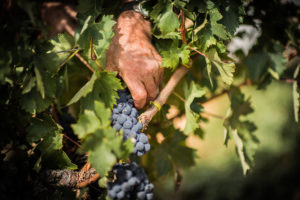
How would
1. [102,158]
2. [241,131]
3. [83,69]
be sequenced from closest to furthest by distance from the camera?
[102,158]
[83,69]
[241,131]

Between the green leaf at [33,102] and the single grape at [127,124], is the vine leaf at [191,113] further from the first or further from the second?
the green leaf at [33,102]

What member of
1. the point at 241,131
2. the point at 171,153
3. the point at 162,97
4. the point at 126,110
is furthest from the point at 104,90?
the point at 241,131

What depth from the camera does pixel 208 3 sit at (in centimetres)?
58

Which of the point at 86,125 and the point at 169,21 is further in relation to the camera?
the point at 169,21

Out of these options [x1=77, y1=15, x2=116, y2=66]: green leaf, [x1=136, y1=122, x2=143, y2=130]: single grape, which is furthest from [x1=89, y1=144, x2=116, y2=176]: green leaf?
[x1=77, y1=15, x2=116, y2=66]: green leaf

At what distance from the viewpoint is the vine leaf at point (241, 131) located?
2.41 feet

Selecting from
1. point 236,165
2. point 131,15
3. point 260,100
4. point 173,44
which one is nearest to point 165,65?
point 173,44

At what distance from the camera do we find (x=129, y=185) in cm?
50

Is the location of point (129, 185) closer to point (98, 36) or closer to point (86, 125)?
point (86, 125)

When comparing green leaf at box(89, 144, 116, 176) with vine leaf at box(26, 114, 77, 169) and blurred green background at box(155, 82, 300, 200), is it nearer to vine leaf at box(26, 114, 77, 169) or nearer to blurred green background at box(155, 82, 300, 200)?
vine leaf at box(26, 114, 77, 169)

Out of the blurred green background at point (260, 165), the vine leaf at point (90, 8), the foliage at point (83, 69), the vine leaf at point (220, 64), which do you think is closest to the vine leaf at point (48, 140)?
the foliage at point (83, 69)

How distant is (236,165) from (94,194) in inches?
66.8

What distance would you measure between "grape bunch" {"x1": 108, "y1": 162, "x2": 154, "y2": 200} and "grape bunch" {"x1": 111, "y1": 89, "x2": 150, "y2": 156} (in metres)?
0.04

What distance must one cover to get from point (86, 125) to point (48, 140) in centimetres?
18
